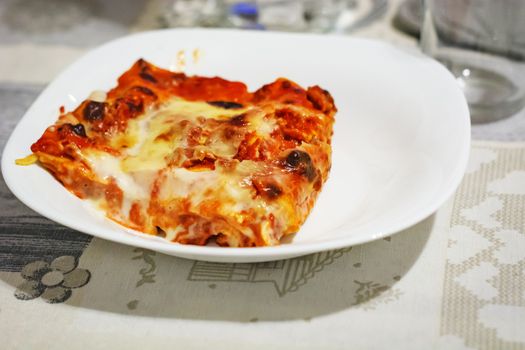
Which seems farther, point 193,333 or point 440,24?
point 440,24

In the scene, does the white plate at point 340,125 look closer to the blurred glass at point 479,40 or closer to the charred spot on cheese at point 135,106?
the charred spot on cheese at point 135,106

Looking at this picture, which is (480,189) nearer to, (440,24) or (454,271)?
(454,271)

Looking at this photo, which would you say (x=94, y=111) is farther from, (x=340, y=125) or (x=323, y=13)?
(x=323, y=13)

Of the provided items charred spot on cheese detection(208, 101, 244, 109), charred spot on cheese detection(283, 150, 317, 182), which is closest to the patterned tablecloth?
charred spot on cheese detection(283, 150, 317, 182)

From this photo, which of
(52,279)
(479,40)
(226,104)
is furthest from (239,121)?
(479,40)

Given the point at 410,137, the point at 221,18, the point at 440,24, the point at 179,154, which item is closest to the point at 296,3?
the point at 221,18

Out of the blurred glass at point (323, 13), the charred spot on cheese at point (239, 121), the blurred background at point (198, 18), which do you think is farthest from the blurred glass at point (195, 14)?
the charred spot on cheese at point (239, 121)
